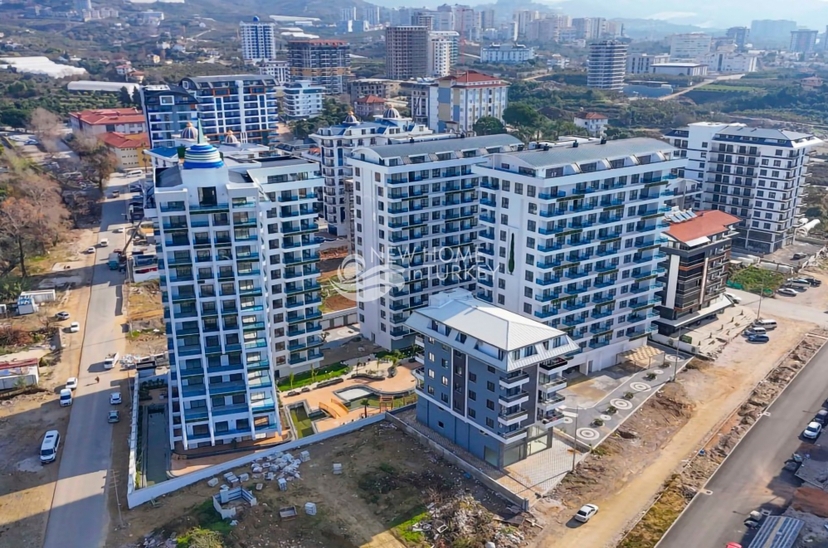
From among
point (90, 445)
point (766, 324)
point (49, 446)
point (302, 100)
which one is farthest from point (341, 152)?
point (302, 100)

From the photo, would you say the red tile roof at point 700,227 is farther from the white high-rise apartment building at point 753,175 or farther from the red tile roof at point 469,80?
the red tile roof at point 469,80

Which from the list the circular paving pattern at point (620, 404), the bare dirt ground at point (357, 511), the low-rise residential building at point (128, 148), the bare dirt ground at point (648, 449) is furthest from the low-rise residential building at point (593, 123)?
the bare dirt ground at point (357, 511)

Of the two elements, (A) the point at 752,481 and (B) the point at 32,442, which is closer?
(A) the point at 752,481

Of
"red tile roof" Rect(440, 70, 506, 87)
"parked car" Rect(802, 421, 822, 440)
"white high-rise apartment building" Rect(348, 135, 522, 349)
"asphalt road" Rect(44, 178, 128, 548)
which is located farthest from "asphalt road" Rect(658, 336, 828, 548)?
"red tile roof" Rect(440, 70, 506, 87)

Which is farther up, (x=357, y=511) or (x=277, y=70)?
(x=277, y=70)

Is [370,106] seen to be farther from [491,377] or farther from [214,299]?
[491,377]

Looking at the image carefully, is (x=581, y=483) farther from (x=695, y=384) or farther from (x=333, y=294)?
(x=333, y=294)

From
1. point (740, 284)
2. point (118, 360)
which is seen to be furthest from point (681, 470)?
point (118, 360)
